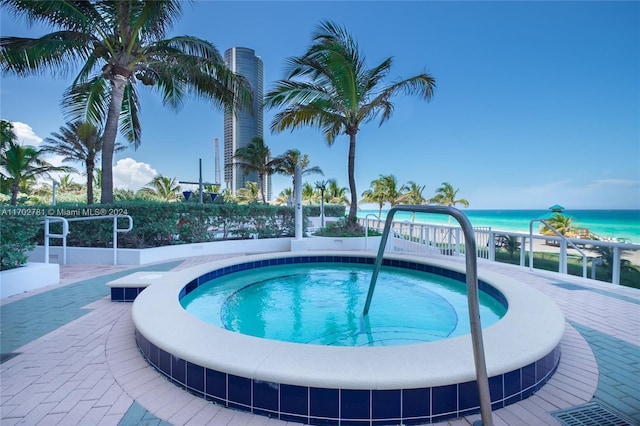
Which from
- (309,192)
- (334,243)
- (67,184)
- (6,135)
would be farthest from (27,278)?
(67,184)

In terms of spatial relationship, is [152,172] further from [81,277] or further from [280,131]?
[81,277]

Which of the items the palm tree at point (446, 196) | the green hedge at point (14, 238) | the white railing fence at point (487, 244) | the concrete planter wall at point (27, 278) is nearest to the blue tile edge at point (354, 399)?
the white railing fence at point (487, 244)

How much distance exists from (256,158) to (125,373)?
24765 mm

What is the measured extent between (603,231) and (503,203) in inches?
644

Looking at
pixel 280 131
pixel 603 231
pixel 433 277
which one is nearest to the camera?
pixel 433 277

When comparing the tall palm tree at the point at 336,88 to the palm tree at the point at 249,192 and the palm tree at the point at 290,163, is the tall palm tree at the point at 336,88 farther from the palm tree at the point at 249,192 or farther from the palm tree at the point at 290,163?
the palm tree at the point at 249,192

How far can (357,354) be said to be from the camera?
214 centimetres

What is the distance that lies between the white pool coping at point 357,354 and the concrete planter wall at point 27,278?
3244 millimetres

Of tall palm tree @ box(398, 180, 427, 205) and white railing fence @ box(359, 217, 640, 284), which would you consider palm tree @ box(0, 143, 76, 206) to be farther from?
tall palm tree @ box(398, 180, 427, 205)

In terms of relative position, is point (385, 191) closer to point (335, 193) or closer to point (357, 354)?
point (335, 193)

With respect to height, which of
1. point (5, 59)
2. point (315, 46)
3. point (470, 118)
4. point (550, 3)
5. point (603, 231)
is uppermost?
point (470, 118)

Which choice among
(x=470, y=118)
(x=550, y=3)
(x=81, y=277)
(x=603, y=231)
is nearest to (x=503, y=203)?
(x=603, y=231)

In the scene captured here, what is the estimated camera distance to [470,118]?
39.7m

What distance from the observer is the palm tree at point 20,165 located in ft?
59.9
